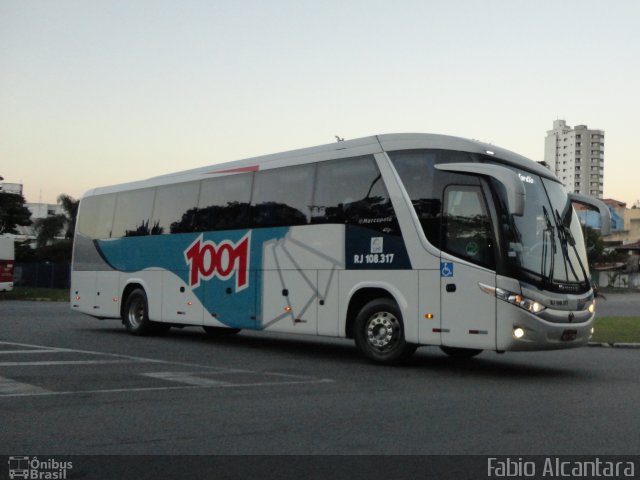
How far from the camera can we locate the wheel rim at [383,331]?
12.0 m

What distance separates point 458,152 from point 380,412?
492 centimetres

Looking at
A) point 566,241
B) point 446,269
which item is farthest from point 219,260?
point 566,241

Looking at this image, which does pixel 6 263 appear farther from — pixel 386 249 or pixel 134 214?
pixel 386 249

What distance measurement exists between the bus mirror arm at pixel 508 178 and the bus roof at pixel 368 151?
439mm

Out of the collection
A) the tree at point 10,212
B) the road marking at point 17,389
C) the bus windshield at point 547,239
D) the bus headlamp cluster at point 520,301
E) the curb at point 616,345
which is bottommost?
the road marking at point 17,389

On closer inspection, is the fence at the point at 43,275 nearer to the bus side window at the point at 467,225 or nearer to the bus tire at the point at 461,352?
the bus tire at the point at 461,352

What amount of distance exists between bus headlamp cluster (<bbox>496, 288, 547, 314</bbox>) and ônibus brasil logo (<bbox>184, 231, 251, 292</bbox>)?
5.60 metres

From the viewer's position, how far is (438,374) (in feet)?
36.7

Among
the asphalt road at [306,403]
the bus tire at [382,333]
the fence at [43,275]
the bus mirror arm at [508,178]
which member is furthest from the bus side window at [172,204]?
the fence at [43,275]

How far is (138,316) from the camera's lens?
702 inches
